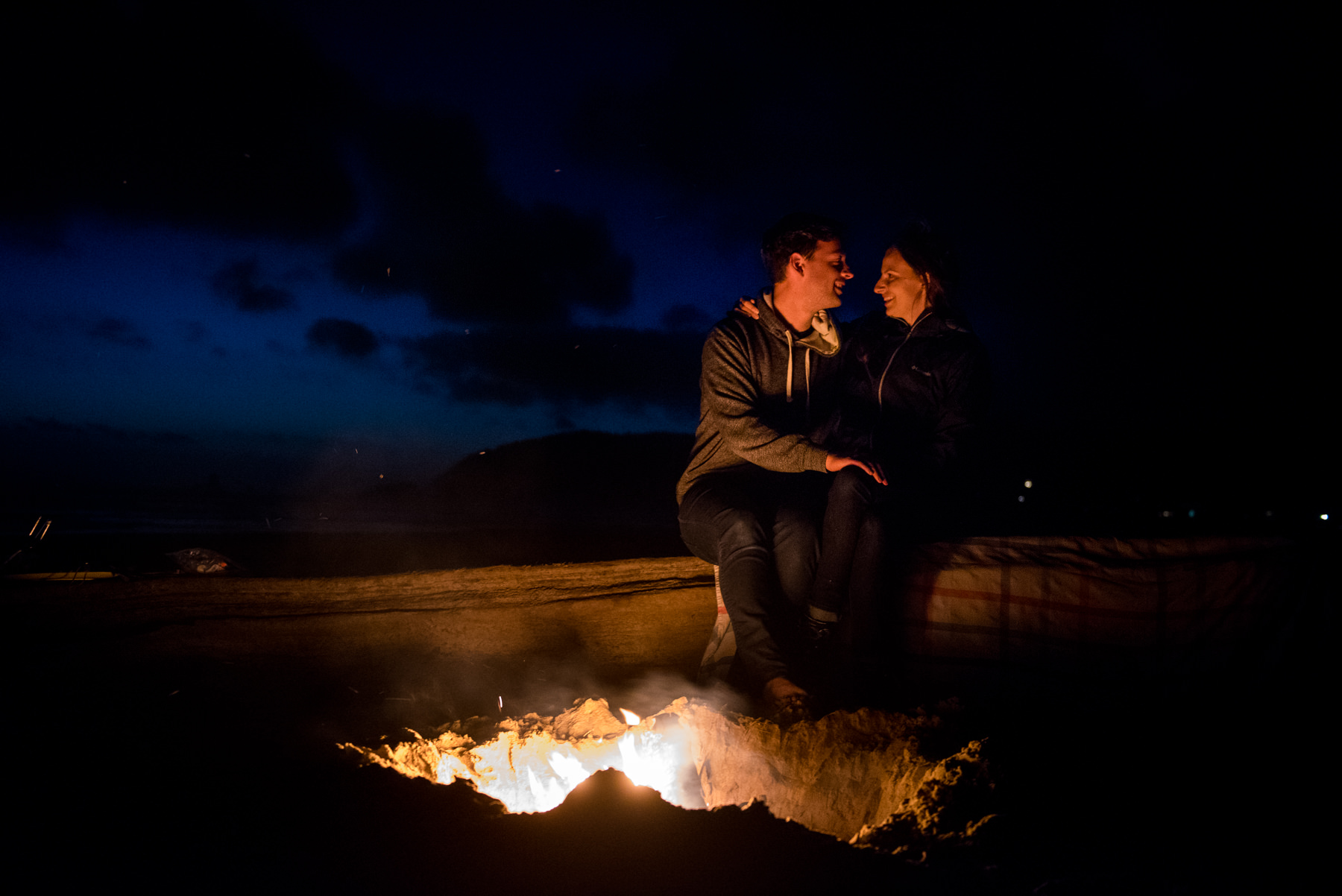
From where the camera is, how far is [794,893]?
1.02m

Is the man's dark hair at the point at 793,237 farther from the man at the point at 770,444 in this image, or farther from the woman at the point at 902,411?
the woman at the point at 902,411

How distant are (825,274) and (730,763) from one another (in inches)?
74.8

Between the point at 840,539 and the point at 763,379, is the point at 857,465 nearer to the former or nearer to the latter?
the point at 840,539

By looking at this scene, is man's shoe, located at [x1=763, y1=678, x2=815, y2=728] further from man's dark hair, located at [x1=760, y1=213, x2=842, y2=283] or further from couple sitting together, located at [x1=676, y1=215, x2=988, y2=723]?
man's dark hair, located at [x1=760, y1=213, x2=842, y2=283]

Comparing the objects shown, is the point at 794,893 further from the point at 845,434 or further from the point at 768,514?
the point at 845,434

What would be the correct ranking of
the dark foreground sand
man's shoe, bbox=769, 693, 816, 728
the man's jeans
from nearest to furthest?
the dark foreground sand → man's shoe, bbox=769, 693, 816, 728 → the man's jeans

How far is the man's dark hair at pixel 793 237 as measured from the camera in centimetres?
252

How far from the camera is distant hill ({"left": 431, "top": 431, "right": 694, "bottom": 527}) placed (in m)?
17.5

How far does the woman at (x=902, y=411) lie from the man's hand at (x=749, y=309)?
48cm

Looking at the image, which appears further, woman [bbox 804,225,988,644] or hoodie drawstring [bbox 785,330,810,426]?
hoodie drawstring [bbox 785,330,810,426]

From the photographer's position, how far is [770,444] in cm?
227

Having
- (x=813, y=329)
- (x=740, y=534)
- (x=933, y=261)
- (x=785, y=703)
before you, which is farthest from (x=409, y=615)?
(x=933, y=261)

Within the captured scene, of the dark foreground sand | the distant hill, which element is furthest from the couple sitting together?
the distant hill

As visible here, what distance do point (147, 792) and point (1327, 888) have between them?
2.47 meters
